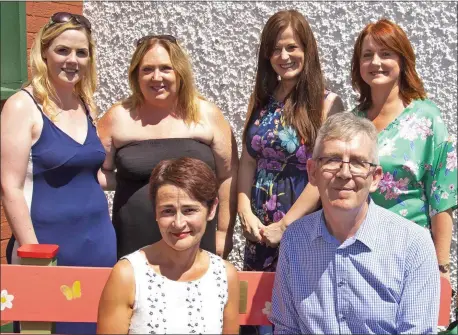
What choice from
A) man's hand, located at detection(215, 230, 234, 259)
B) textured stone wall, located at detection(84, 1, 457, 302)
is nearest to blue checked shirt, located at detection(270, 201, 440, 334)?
man's hand, located at detection(215, 230, 234, 259)

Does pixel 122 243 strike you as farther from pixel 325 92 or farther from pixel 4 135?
pixel 325 92

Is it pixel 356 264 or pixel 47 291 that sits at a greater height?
pixel 356 264

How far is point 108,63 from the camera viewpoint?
4.82 meters

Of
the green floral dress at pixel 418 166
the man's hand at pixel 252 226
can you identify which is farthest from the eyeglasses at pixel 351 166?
the man's hand at pixel 252 226

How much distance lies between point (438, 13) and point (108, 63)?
2339mm

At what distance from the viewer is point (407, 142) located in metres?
2.85

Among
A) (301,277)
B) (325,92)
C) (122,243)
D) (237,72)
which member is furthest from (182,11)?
(301,277)

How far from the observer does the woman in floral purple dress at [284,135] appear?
3129 mm

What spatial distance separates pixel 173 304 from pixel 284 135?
3.79 ft

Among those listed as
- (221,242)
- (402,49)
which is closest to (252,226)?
(221,242)

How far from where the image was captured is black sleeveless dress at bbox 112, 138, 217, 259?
10.1 ft

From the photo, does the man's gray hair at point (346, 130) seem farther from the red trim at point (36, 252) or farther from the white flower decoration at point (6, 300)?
the white flower decoration at point (6, 300)

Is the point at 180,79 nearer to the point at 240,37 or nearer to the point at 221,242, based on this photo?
the point at 221,242

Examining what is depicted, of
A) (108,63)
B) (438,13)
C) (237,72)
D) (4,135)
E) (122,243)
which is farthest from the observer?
(108,63)
